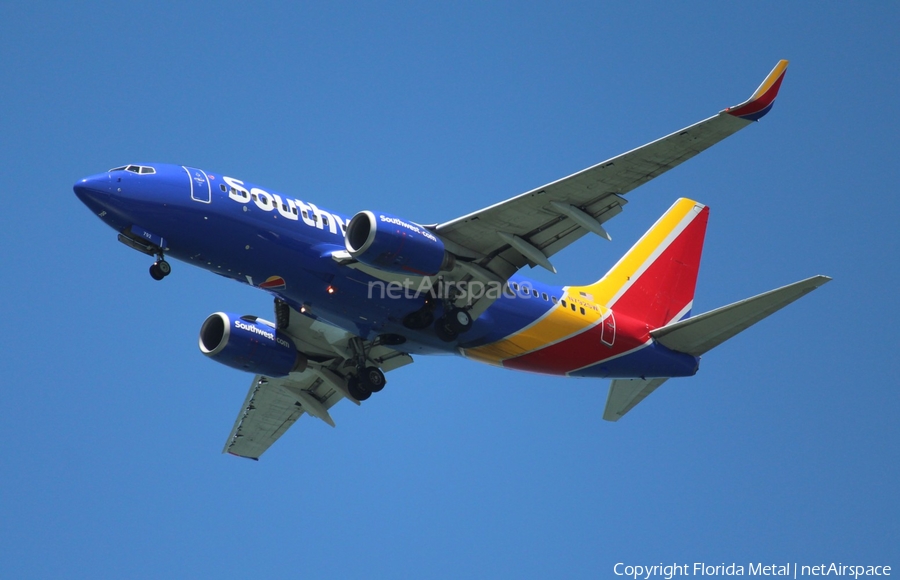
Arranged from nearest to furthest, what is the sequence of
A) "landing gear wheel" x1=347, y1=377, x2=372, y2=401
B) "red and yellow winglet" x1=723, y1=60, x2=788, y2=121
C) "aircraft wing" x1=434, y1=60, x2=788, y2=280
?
"red and yellow winglet" x1=723, y1=60, x2=788, y2=121, "aircraft wing" x1=434, y1=60, x2=788, y2=280, "landing gear wheel" x1=347, y1=377, x2=372, y2=401

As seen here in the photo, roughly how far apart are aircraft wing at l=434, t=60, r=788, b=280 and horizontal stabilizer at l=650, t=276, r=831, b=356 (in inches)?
213

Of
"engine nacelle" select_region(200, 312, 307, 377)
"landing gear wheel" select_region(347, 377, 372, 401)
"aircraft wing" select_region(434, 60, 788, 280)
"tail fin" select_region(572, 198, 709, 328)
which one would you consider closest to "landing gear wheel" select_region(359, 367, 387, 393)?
"landing gear wheel" select_region(347, 377, 372, 401)

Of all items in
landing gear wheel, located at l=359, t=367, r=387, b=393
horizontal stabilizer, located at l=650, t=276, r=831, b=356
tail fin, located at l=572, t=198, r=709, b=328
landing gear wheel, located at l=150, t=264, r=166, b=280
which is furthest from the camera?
tail fin, located at l=572, t=198, r=709, b=328

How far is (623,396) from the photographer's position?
39.1 m

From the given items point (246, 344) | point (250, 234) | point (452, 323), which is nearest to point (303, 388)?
point (246, 344)

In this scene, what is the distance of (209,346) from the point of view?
118ft

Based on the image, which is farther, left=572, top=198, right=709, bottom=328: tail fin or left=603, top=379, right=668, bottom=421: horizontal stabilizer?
left=603, top=379, right=668, bottom=421: horizontal stabilizer

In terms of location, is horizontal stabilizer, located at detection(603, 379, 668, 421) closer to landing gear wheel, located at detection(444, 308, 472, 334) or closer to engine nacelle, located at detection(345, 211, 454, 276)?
landing gear wheel, located at detection(444, 308, 472, 334)

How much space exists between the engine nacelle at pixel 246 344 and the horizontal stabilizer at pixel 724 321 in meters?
13.0

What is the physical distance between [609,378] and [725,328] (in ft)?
15.4

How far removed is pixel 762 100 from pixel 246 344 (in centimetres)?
1858

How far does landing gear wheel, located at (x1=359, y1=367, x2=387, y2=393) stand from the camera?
121 feet

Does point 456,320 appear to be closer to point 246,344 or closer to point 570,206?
point 570,206

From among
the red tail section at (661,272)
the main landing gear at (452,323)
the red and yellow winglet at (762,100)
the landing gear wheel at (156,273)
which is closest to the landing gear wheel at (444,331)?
the main landing gear at (452,323)
